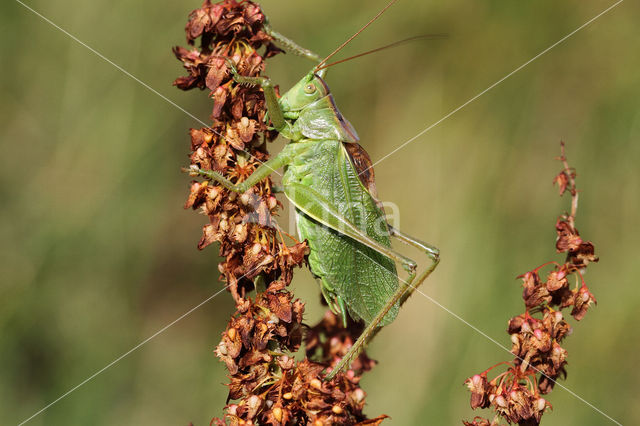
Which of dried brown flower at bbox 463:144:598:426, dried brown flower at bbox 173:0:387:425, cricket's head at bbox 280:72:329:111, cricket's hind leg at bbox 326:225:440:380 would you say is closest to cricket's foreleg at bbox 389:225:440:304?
cricket's hind leg at bbox 326:225:440:380

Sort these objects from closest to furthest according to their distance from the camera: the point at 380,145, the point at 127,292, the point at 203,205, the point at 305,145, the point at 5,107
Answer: the point at 203,205 → the point at 305,145 → the point at 5,107 → the point at 127,292 → the point at 380,145

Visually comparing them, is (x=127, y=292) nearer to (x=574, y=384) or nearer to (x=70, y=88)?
(x=70, y=88)

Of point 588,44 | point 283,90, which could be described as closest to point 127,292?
point 283,90

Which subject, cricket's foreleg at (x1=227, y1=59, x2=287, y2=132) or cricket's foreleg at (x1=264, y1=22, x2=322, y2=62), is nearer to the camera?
cricket's foreleg at (x1=227, y1=59, x2=287, y2=132)

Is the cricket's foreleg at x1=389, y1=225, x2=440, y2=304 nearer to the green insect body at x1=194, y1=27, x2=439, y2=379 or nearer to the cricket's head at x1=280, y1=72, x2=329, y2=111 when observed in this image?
the green insect body at x1=194, y1=27, x2=439, y2=379

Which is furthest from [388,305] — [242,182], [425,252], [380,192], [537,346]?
[380,192]

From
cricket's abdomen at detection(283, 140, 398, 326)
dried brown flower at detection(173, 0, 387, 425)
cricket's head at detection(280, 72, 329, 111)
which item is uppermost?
cricket's head at detection(280, 72, 329, 111)
